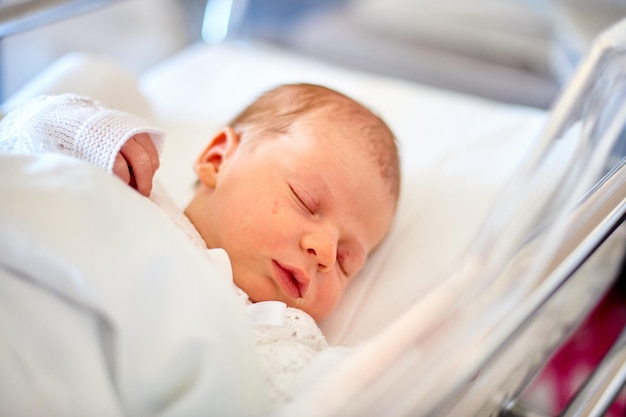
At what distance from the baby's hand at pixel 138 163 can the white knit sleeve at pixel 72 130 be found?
2 cm

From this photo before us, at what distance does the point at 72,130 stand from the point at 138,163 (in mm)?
75

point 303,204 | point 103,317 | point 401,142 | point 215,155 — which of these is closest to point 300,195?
point 303,204

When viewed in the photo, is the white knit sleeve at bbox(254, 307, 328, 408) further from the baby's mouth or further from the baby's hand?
the baby's hand

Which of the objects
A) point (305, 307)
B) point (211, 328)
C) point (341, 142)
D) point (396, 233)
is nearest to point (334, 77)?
point (396, 233)

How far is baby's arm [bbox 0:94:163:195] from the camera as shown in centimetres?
73

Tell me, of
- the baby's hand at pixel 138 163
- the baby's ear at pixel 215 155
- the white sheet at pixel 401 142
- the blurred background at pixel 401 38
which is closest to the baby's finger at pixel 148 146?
the baby's hand at pixel 138 163

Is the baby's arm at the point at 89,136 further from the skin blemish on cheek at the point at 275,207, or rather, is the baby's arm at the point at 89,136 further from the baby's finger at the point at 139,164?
the skin blemish on cheek at the point at 275,207

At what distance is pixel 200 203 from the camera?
872 millimetres

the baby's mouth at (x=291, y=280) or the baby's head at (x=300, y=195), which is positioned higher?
the baby's head at (x=300, y=195)

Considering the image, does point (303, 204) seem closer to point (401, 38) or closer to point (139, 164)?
point (139, 164)

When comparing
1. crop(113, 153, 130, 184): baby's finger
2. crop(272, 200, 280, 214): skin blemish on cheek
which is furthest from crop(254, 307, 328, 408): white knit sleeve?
crop(113, 153, 130, 184): baby's finger

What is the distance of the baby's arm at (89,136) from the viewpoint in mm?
735

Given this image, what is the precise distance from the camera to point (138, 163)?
0.76m

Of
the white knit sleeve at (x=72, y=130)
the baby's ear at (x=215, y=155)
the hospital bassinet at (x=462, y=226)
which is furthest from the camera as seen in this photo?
the baby's ear at (x=215, y=155)
